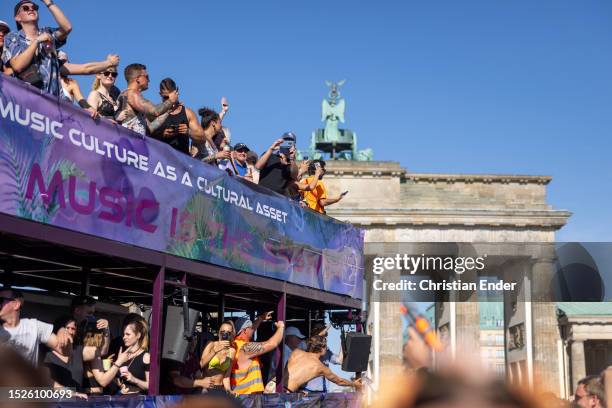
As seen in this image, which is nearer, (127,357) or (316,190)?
(127,357)

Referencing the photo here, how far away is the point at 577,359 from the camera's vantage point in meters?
54.3

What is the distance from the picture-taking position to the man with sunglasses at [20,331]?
6.45m

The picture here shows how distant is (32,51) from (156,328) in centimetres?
272

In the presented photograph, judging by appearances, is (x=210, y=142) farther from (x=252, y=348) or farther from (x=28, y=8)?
(x=28, y=8)

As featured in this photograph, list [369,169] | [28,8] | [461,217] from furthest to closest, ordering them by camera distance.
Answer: [461,217], [369,169], [28,8]

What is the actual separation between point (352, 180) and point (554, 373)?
706 inches

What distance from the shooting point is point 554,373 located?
52344mm

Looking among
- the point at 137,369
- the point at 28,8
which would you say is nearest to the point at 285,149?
the point at 137,369

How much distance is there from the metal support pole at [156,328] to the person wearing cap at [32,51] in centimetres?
199

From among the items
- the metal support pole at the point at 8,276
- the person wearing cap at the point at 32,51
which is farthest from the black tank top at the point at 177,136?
the metal support pole at the point at 8,276

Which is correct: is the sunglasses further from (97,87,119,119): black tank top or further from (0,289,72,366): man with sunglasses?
(0,289,72,366): man with sunglasses

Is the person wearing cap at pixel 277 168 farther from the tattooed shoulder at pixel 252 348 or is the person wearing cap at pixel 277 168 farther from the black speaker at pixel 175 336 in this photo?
the black speaker at pixel 175 336

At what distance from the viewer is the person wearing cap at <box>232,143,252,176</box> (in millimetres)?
11383

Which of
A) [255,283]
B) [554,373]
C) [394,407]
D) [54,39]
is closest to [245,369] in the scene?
[255,283]
